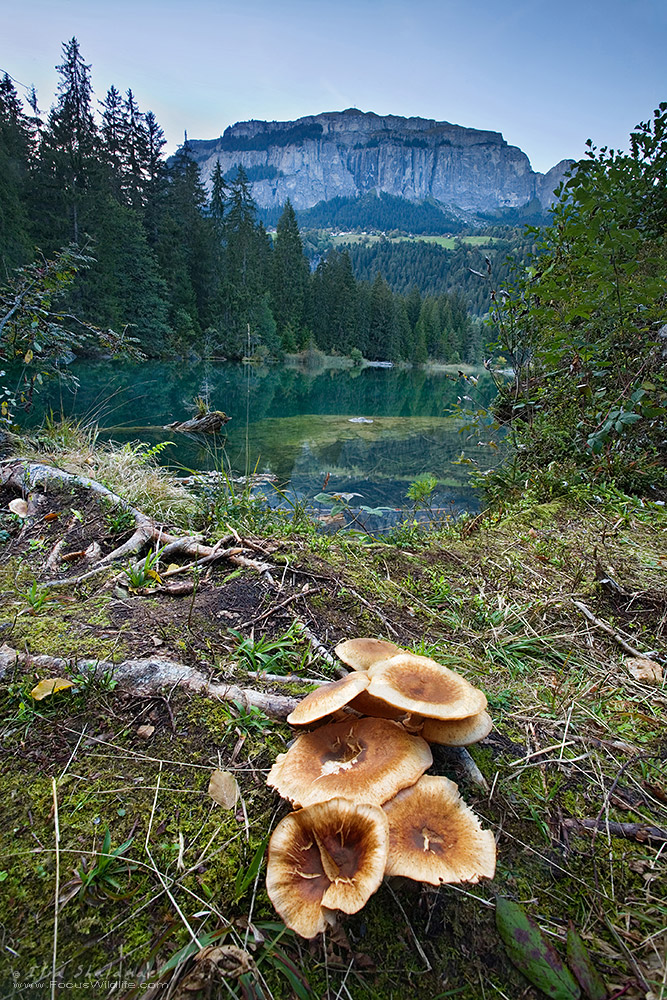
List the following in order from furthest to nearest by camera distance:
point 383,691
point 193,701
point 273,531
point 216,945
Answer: point 273,531 < point 193,701 < point 383,691 < point 216,945

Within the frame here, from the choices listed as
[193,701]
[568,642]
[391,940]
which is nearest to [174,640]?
[193,701]

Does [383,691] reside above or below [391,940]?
above

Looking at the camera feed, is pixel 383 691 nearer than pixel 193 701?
Yes

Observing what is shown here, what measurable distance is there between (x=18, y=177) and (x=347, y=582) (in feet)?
117

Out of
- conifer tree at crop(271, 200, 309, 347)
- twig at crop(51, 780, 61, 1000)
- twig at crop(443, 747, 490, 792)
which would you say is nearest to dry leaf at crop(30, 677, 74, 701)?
twig at crop(51, 780, 61, 1000)

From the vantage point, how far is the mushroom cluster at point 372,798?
872 mm

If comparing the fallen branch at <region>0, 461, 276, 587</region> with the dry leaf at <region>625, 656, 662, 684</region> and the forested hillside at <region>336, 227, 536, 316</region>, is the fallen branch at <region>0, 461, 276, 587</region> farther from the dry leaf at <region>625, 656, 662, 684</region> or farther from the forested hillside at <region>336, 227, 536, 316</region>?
the forested hillside at <region>336, 227, 536, 316</region>

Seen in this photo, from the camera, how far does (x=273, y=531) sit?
10.0 ft

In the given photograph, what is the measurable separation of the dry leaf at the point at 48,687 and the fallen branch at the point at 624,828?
4.73 ft

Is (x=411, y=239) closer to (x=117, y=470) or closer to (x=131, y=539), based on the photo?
(x=117, y=470)

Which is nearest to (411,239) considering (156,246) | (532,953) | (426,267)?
(426,267)

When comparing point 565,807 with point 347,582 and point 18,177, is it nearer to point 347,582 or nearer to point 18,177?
point 347,582

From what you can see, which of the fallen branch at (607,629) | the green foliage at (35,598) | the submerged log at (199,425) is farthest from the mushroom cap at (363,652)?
the submerged log at (199,425)

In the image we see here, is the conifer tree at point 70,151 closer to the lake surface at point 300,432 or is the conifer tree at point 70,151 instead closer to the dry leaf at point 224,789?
the lake surface at point 300,432
